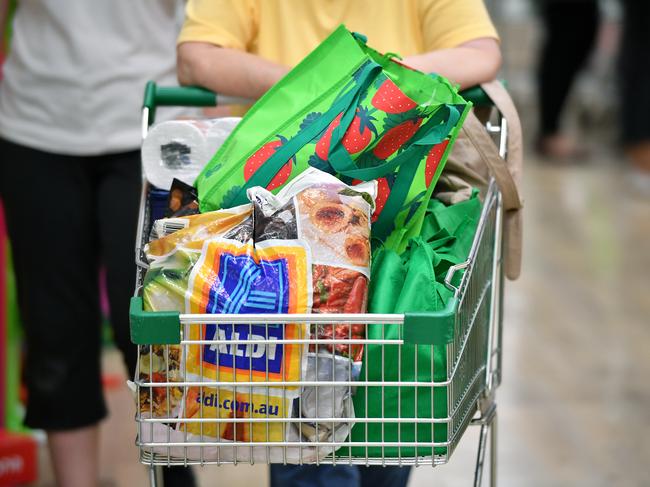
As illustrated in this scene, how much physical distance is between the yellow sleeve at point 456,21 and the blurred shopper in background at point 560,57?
5825 mm

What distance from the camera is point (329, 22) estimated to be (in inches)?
86.5

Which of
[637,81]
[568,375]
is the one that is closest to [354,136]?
[568,375]

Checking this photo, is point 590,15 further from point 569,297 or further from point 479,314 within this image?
point 479,314

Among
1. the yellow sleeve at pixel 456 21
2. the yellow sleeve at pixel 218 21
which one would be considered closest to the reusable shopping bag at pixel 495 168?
the yellow sleeve at pixel 456 21

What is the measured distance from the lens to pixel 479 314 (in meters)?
1.91

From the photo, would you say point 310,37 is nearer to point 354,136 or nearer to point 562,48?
point 354,136

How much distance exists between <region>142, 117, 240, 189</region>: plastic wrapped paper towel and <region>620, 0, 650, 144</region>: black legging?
5646 millimetres

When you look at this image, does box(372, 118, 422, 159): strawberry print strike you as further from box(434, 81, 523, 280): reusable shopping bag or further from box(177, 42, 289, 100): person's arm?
box(177, 42, 289, 100): person's arm

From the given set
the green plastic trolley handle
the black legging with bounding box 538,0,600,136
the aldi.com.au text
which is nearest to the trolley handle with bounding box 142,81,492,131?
the green plastic trolley handle

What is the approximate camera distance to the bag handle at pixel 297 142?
1821 millimetres

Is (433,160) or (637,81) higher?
(637,81)

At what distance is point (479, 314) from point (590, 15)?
6453mm

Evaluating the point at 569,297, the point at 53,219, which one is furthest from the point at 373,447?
the point at 569,297

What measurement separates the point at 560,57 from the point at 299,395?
6.75m
